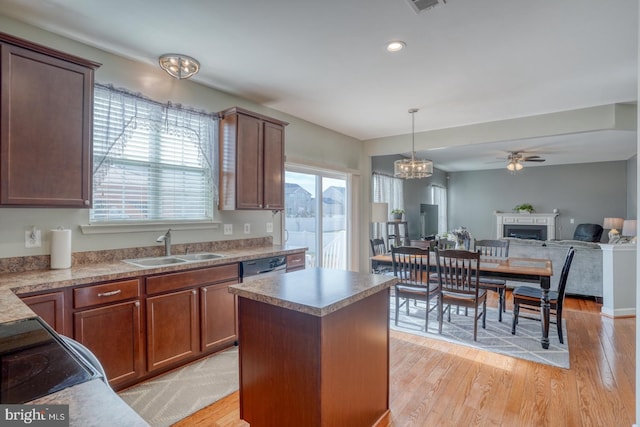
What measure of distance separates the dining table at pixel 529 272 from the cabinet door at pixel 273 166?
1944 millimetres

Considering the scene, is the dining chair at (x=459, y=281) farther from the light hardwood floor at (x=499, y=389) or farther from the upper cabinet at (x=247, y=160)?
the upper cabinet at (x=247, y=160)

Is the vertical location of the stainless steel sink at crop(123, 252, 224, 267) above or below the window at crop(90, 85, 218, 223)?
below

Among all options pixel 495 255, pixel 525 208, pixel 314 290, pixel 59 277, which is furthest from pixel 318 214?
pixel 525 208

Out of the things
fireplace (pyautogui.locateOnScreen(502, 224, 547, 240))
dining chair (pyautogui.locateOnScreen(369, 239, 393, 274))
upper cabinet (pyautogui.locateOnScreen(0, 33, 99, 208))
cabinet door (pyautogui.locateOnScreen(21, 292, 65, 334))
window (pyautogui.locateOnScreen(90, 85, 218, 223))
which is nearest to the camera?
cabinet door (pyautogui.locateOnScreen(21, 292, 65, 334))

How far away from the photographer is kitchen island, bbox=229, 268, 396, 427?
1618 mm

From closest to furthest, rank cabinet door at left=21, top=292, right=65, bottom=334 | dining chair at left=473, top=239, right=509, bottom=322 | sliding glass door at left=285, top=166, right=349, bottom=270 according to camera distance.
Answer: cabinet door at left=21, top=292, right=65, bottom=334 < dining chair at left=473, top=239, right=509, bottom=322 < sliding glass door at left=285, top=166, right=349, bottom=270

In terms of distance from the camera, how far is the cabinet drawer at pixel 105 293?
2.14 metres

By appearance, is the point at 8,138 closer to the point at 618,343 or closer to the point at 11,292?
the point at 11,292

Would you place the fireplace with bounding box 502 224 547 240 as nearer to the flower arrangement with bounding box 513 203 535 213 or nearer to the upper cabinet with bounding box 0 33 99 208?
the flower arrangement with bounding box 513 203 535 213

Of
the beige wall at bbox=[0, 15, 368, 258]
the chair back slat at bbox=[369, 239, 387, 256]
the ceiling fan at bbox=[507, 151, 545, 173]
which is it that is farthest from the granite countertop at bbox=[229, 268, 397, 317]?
the ceiling fan at bbox=[507, 151, 545, 173]

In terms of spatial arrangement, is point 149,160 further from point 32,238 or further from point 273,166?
point 273,166

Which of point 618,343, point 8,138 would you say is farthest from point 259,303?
A: point 618,343

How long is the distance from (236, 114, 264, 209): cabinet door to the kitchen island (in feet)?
5.20

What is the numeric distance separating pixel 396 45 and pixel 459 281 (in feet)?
7.84
